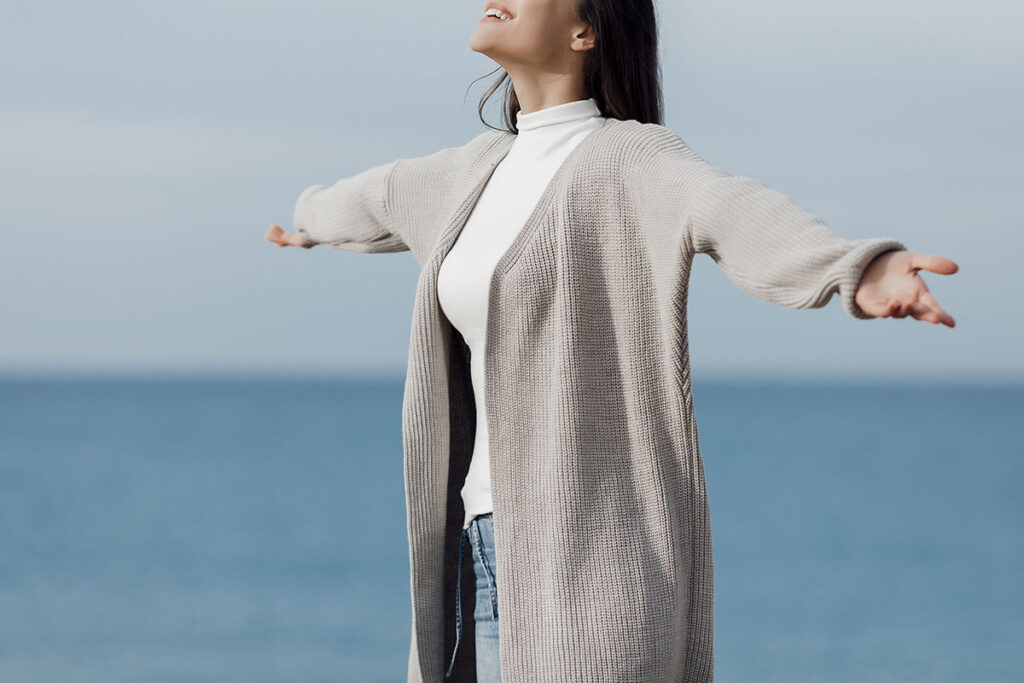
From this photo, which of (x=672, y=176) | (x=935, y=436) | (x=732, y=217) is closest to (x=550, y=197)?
(x=672, y=176)

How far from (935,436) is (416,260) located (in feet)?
82.3

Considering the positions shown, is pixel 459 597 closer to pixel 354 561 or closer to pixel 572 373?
pixel 572 373

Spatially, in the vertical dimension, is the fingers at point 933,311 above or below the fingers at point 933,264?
below

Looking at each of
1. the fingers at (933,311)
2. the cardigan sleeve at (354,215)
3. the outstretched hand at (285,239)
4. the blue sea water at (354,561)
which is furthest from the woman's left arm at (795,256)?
the blue sea water at (354,561)

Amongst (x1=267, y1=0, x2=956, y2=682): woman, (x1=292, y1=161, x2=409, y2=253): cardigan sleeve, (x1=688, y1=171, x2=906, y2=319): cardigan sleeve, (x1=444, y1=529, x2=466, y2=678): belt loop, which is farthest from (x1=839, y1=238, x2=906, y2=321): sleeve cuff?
(x1=292, y1=161, x2=409, y2=253): cardigan sleeve

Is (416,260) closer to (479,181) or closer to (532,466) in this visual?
(479,181)

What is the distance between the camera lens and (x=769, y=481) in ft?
54.1

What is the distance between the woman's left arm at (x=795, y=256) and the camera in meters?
1.45

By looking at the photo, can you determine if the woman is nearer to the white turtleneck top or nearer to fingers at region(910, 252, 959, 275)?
the white turtleneck top

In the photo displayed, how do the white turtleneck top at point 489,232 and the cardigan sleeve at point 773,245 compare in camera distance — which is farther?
the white turtleneck top at point 489,232

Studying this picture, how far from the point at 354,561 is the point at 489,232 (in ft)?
29.3

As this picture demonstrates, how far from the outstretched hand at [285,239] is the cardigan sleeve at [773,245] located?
118 cm

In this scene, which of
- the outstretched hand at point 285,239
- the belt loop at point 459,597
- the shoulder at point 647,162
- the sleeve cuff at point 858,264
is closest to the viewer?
the sleeve cuff at point 858,264

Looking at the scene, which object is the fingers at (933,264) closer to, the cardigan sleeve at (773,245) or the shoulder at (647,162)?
the cardigan sleeve at (773,245)
